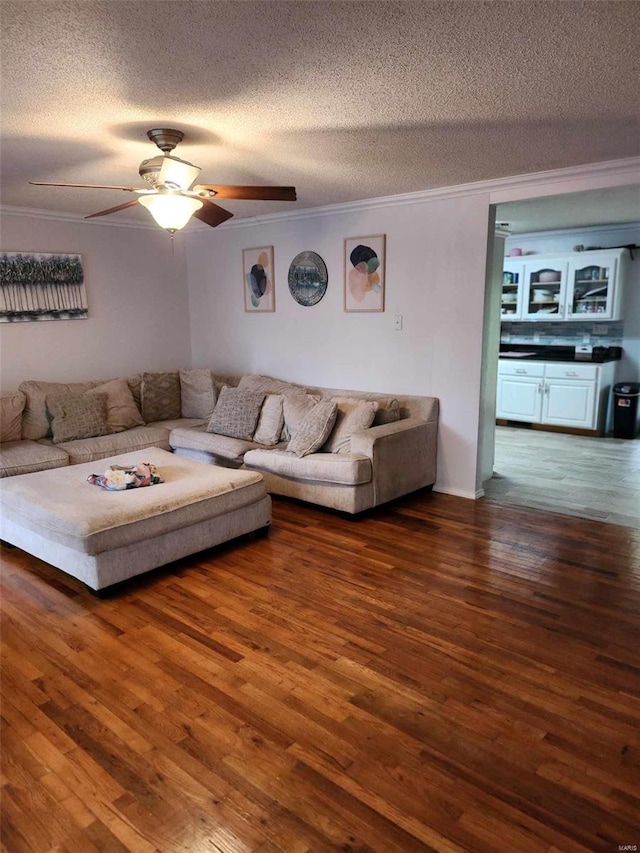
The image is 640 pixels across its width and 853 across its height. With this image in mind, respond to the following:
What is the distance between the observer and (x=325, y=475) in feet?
13.2

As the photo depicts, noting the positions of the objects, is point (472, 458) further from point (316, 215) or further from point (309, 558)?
point (316, 215)

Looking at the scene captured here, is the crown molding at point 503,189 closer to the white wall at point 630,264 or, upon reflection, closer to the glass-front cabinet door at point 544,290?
the glass-front cabinet door at point 544,290

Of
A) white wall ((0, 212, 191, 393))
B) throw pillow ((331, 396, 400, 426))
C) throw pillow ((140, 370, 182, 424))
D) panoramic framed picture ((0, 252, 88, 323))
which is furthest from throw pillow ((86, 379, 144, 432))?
throw pillow ((331, 396, 400, 426))

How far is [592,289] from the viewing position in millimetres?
6762

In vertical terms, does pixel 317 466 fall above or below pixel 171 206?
below

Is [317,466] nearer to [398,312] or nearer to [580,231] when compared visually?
[398,312]

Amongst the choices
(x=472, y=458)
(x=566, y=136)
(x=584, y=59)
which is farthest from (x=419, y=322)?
(x=584, y=59)

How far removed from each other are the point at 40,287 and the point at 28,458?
1.76m

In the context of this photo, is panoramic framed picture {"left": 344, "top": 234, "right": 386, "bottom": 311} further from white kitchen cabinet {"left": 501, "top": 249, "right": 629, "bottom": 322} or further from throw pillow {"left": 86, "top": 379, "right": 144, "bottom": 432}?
white kitchen cabinet {"left": 501, "top": 249, "right": 629, "bottom": 322}

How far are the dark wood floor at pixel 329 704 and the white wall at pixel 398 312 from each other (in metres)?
1.38

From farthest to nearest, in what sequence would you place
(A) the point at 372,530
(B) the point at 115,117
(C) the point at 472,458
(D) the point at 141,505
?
(C) the point at 472,458 < (A) the point at 372,530 < (D) the point at 141,505 < (B) the point at 115,117

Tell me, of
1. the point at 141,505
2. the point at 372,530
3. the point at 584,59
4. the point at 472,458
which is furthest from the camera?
the point at 472,458

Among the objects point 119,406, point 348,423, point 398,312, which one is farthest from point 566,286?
point 119,406

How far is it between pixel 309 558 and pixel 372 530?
61 cm
